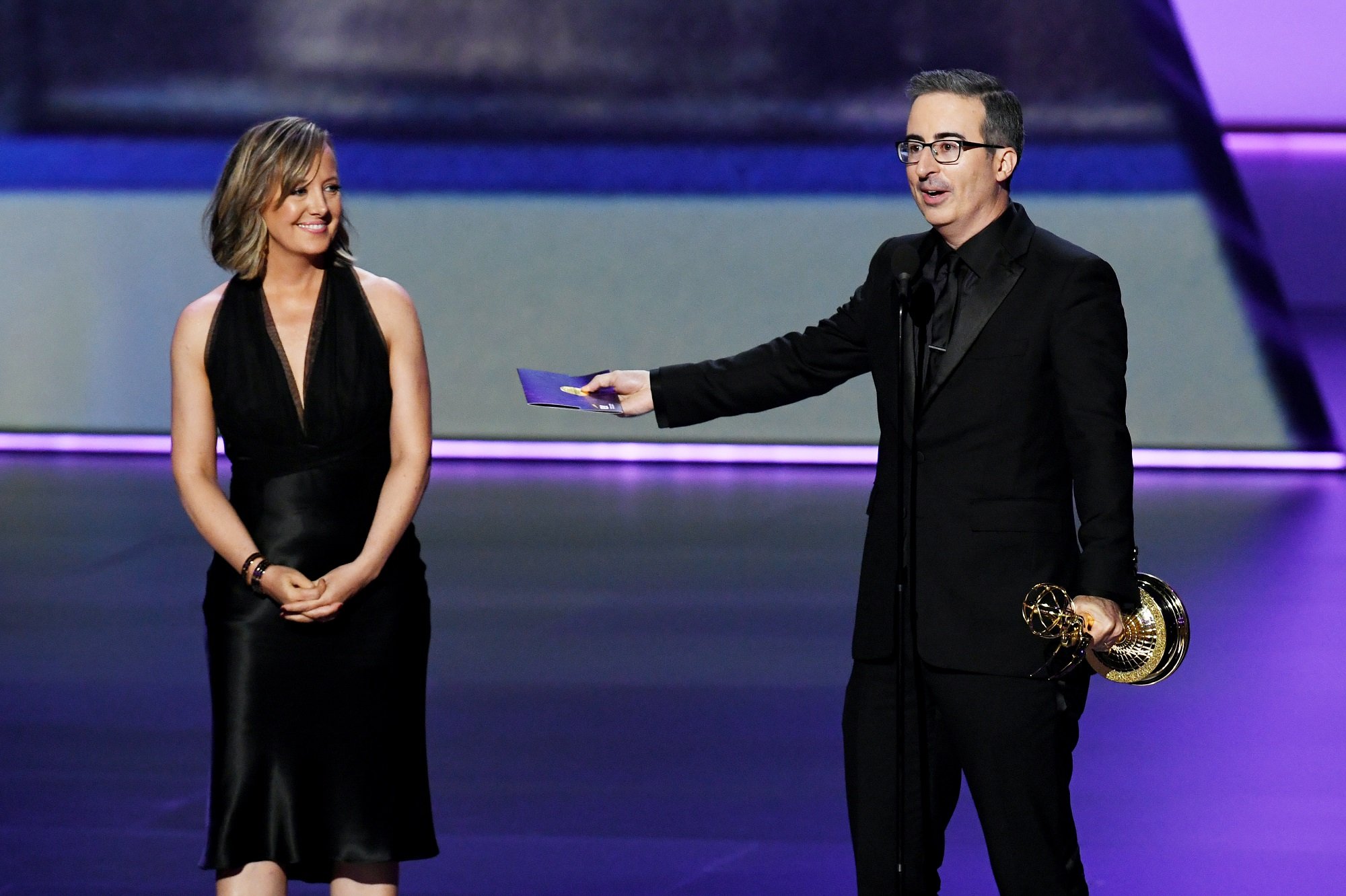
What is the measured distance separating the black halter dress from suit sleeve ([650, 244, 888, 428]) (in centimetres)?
49

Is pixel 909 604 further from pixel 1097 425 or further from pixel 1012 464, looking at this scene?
pixel 1097 425

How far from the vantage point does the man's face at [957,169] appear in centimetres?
261

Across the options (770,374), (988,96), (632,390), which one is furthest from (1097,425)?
(632,390)

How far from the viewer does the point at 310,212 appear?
2869mm

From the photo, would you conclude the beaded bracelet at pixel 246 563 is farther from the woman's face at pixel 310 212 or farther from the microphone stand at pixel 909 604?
the microphone stand at pixel 909 604

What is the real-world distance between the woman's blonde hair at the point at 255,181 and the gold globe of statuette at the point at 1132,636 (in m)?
1.30

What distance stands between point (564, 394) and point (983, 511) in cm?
71

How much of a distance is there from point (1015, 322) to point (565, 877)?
1.72 metres

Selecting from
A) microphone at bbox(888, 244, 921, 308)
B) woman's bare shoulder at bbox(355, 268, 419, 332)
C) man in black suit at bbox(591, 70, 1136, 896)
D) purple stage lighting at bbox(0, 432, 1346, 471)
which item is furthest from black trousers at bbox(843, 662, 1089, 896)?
purple stage lighting at bbox(0, 432, 1346, 471)

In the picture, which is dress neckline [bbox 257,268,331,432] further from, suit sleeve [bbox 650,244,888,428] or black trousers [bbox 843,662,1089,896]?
black trousers [bbox 843,662,1089,896]

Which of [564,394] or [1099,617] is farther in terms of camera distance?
[564,394]

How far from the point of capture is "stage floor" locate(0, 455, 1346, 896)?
3.87m

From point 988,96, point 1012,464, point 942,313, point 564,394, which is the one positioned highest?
point 988,96

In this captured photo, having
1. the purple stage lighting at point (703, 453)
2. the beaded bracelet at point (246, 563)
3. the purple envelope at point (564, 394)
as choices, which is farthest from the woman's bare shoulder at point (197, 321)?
the purple stage lighting at point (703, 453)
